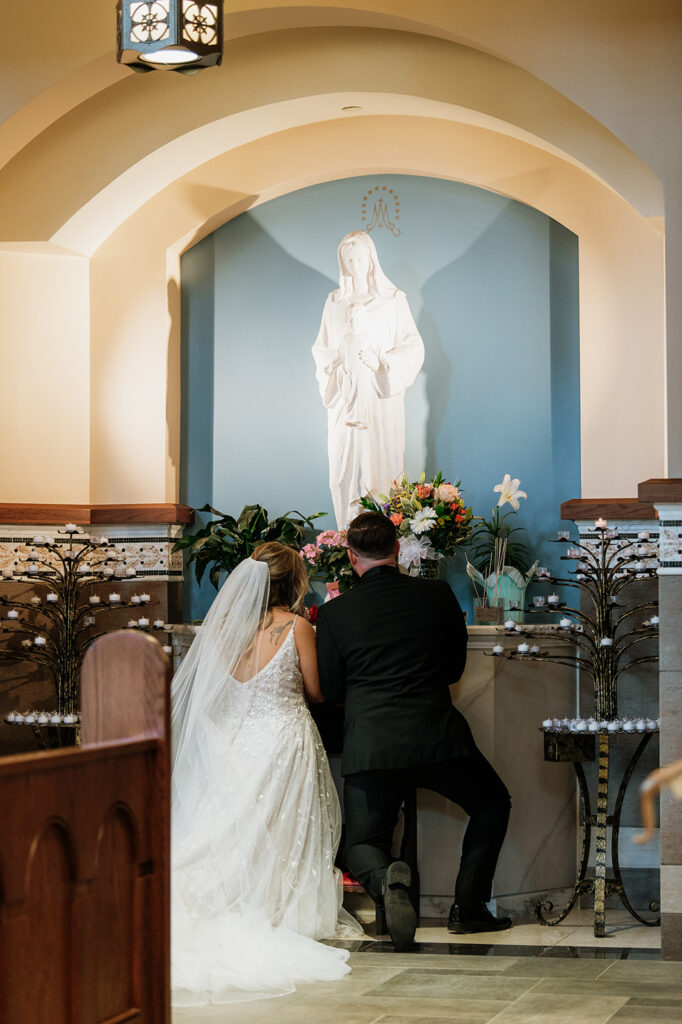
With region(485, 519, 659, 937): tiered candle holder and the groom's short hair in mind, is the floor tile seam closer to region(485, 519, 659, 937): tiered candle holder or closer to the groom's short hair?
region(485, 519, 659, 937): tiered candle holder

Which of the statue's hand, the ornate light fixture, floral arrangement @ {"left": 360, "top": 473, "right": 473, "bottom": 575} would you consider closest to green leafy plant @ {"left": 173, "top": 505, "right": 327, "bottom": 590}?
floral arrangement @ {"left": 360, "top": 473, "right": 473, "bottom": 575}

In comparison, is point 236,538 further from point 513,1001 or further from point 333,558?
point 513,1001

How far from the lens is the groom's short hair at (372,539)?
5.43 metres

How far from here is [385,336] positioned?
281 inches

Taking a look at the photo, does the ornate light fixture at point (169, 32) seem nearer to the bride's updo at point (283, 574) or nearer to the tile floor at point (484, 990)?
the bride's updo at point (283, 574)

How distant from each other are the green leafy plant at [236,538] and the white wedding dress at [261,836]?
5.31 feet

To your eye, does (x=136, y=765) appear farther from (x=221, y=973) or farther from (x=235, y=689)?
(x=235, y=689)

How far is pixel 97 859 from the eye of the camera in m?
2.46

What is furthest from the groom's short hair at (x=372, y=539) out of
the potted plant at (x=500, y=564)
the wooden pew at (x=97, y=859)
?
the wooden pew at (x=97, y=859)

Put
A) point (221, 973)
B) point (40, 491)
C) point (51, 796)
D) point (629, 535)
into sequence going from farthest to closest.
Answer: point (40, 491) < point (629, 535) < point (221, 973) < point (51, 796)

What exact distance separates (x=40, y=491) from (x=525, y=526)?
2.73 m

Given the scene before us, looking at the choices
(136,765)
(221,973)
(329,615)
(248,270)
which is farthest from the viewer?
(248,270)

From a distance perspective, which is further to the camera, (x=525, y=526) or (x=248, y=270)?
(x=248, y=270)

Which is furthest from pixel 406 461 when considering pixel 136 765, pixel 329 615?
pixel 136 765
